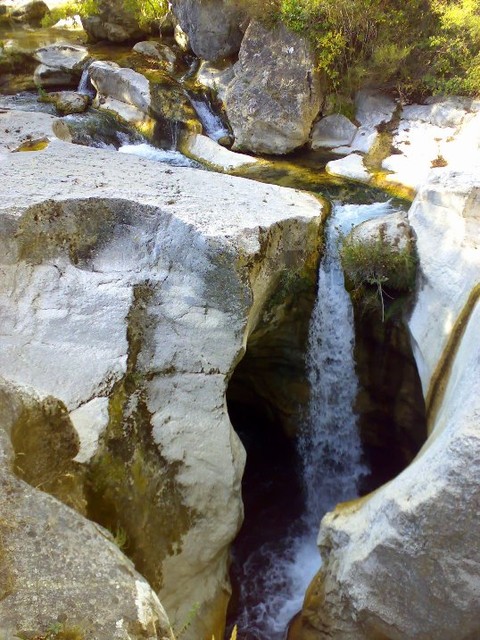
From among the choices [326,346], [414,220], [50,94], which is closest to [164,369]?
[326,346]

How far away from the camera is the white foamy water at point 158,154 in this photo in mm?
9974

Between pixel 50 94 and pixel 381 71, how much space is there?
772 cm

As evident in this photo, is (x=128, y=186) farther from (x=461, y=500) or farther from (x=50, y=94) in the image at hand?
(x=50, y=94)

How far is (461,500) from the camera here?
3.50 meters

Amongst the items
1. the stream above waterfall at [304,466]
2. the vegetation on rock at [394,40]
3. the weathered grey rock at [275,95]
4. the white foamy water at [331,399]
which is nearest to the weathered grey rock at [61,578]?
the stream above waterfall at [304,466]

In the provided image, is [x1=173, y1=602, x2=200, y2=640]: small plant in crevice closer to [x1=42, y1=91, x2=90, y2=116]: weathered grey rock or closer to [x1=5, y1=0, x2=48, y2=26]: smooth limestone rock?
[x1=42, y1=91, x2=90, y2=116]: weathered grey rock

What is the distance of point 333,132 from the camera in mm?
10148

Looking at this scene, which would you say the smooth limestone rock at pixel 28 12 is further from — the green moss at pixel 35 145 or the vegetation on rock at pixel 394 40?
the green moss at pixel 35 145

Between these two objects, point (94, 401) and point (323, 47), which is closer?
point (94, 401)

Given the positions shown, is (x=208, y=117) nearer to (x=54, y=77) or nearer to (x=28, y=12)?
(x=54, y=77)

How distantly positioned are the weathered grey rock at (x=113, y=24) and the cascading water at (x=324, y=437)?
10893 millimetres

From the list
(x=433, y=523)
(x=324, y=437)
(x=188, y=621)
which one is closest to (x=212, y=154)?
(x=324, y=437)

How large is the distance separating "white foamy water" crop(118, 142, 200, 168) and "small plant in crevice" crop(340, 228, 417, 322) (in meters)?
4.78

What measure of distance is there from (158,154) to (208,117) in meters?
1.55
